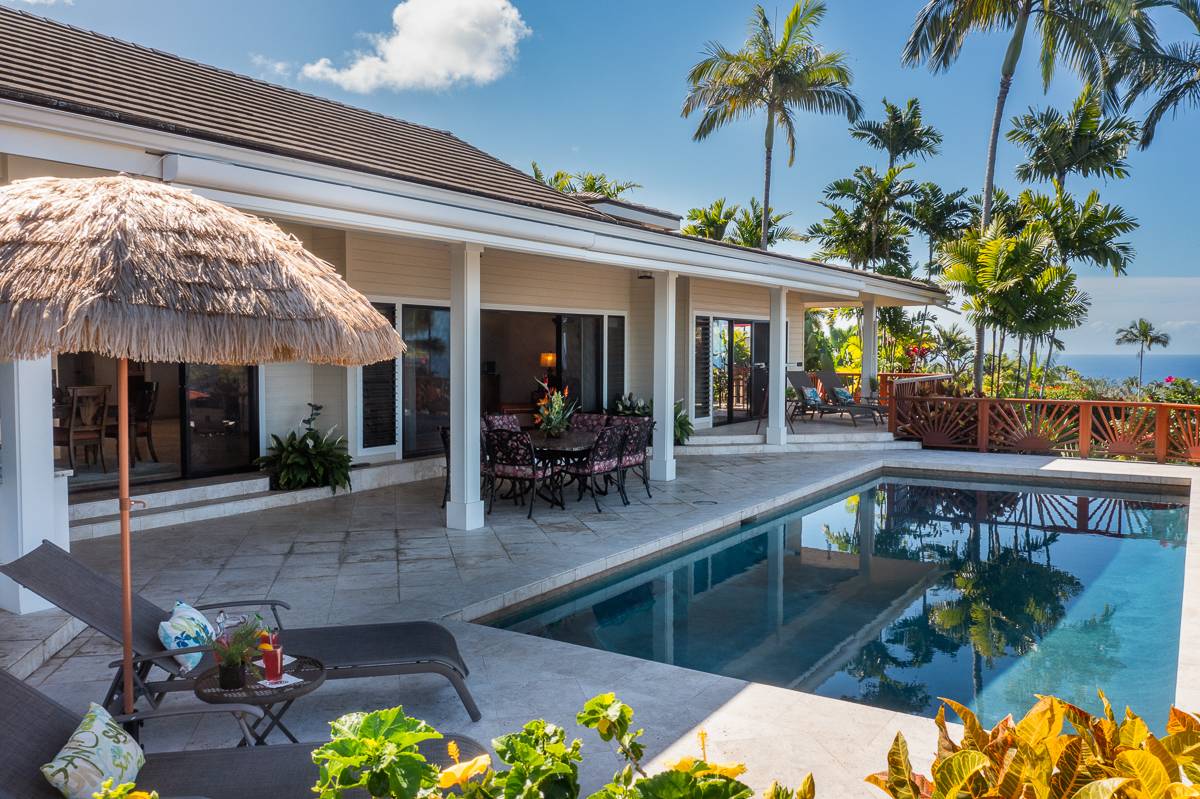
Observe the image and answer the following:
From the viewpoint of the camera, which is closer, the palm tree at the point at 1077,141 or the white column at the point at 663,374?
the white column at the point at 663,374

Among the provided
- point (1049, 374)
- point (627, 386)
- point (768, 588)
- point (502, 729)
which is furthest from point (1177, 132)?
point (502, 729)

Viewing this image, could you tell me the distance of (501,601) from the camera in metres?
5.68

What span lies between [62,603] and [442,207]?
4181 mm

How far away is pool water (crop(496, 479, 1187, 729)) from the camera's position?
197 inches

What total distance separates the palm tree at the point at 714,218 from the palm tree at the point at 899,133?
213 inches

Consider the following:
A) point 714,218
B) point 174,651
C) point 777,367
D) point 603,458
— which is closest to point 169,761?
point 174,651

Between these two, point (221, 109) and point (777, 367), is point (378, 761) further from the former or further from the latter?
point (777, 367)

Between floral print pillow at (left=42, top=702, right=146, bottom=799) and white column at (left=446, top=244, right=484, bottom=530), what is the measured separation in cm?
486

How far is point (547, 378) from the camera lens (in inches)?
517

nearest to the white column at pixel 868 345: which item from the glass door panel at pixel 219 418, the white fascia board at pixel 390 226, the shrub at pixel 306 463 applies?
the white fascia board at pixel 390 226

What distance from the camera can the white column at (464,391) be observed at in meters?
7.37

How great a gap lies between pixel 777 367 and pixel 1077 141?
1432 cm

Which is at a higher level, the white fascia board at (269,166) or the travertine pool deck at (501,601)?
the white fascia board at (269,166)

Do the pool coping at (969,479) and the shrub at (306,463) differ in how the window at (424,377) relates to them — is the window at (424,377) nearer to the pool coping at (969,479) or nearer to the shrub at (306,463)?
the shrub at (306,463)
